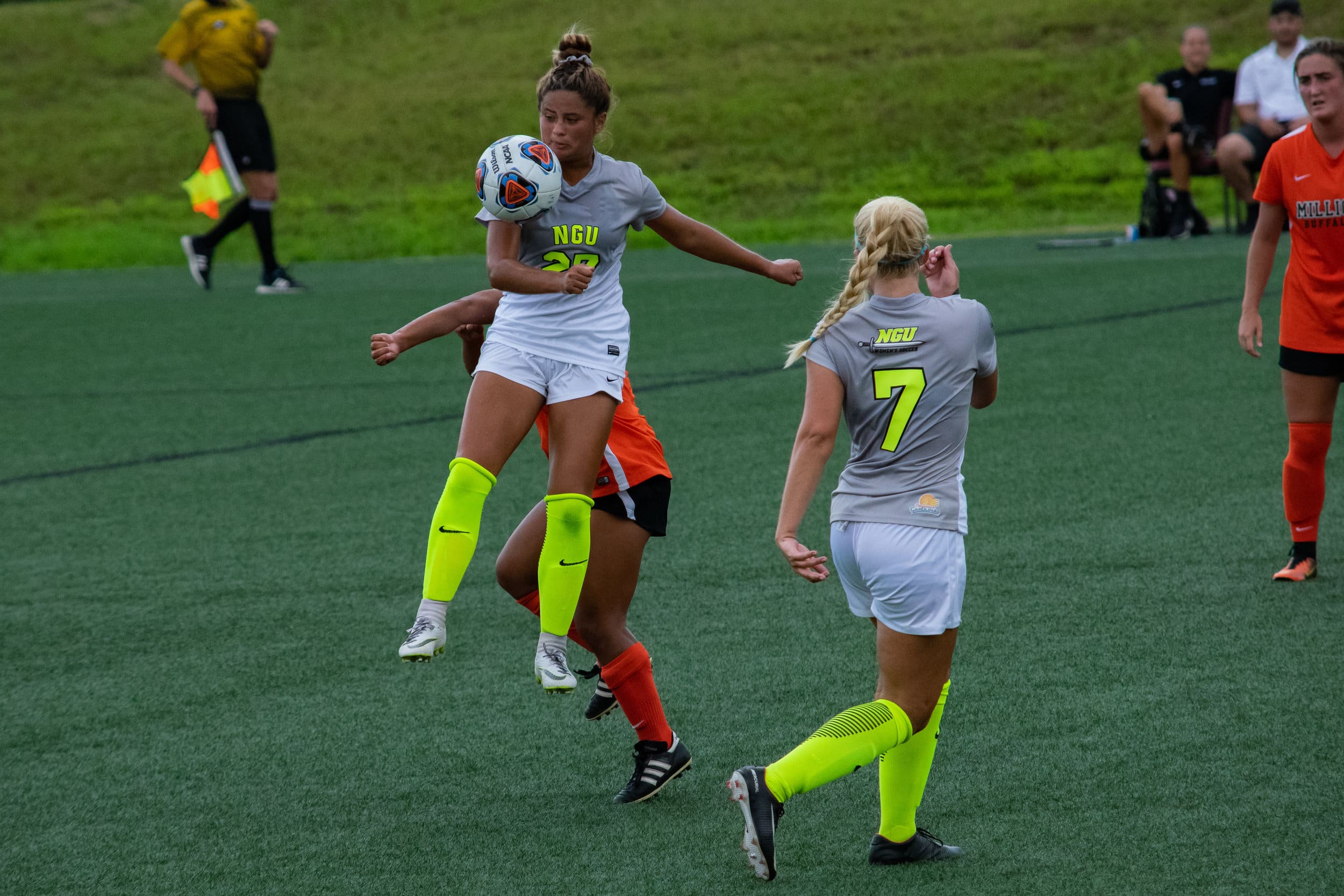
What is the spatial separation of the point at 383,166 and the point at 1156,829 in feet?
81.5

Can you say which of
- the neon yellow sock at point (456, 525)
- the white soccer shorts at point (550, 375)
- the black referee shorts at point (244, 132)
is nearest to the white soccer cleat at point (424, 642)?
the neon yellow sock at point (456, 525)

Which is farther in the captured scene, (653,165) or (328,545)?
(653,165)

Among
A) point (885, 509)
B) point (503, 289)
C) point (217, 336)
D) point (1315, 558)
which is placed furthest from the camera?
point (217, 336)

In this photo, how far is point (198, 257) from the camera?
49.5 ft

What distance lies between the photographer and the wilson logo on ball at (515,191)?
3.65 meters

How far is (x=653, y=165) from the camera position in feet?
83.7

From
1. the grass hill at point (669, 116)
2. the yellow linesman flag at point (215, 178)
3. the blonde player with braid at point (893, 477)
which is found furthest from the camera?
the grass hill at point (669, 116)

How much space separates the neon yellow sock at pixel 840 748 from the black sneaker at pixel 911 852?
0.77 ft

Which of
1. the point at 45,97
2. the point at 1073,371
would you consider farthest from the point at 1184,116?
the point at 45,97

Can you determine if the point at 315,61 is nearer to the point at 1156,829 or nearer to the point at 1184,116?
the point at 1184,116

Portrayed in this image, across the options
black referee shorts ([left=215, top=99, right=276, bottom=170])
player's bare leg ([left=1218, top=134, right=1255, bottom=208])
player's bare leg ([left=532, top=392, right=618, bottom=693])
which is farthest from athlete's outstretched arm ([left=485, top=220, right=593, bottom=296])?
player's bare leg ([left=1218, top=134, right=1255, bottom=208])

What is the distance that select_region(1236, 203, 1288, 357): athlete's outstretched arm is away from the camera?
207 inches

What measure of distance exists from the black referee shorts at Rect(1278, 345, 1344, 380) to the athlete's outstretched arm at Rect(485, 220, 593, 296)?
2737 mm

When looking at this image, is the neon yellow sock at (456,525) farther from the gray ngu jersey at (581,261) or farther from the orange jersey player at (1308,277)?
the orange jersey player at (1308,277)
